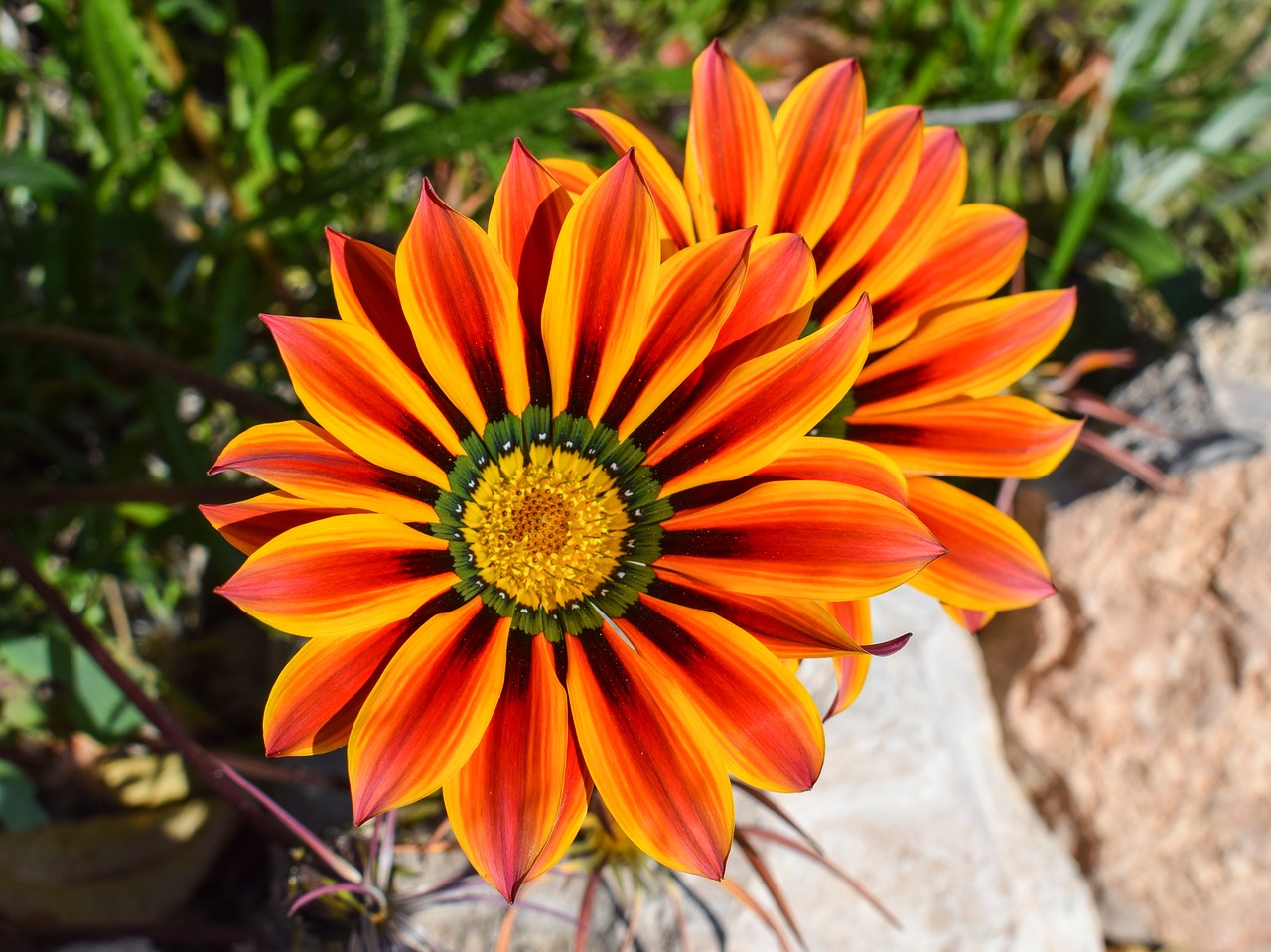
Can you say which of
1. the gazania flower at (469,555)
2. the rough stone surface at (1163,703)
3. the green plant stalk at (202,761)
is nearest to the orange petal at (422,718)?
the gazania flower at (469,555)

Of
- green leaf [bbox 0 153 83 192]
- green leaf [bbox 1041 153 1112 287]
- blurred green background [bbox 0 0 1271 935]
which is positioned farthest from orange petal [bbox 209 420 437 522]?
green leaf [bbox 1041 153 1112 287]

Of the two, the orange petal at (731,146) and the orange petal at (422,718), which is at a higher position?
the orange petal at (731,146)

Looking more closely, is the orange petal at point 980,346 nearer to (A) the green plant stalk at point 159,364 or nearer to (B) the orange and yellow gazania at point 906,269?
(B) the orange and yellow gazania at point 906,269

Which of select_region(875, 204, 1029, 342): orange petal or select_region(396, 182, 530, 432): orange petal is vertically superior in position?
select_region(396, 182, 530, 432): orange petal

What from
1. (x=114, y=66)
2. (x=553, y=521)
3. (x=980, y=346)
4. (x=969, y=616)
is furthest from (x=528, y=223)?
(x=114, y=66)

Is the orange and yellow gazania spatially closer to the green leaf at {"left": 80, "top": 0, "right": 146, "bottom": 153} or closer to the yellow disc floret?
the yellow disc floret

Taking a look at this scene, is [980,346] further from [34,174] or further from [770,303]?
[34,174]

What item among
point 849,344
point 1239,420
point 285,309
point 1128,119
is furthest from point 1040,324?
point 1128,119

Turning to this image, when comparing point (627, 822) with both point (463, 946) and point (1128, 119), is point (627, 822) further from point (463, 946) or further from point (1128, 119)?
point (1128, 119)
